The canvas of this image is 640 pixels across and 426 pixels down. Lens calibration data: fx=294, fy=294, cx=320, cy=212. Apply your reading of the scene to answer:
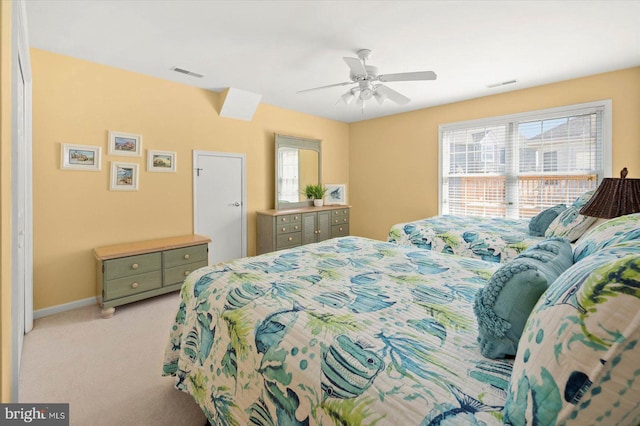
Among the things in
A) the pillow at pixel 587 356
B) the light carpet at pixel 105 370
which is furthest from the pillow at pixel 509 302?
the light carpet at pixel 105 370

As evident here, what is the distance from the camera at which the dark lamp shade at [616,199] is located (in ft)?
5.70

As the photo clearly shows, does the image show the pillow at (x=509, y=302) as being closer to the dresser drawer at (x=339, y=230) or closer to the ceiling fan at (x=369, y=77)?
the ceiling fan at (x=369, y=77)

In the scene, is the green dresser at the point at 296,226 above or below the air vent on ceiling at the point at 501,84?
below

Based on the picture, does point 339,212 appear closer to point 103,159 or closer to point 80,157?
point 103,159

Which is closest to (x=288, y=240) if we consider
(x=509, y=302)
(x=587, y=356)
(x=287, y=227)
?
(x=287, y=227)

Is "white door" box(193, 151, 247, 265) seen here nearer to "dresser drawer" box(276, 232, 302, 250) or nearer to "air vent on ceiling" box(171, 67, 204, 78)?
"dresser drawer" box(276, 232, 302, 250)

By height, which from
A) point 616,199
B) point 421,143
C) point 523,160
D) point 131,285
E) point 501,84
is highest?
point 501,84

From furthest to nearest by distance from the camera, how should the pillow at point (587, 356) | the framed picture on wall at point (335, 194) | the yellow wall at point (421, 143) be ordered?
the framed picture on wall at point (335, 194), the yellow wall at point (421, 143), the pillow at point (587, 356)

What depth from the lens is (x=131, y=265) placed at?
Answer: 9.96 feet

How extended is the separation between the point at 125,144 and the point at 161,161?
41cm

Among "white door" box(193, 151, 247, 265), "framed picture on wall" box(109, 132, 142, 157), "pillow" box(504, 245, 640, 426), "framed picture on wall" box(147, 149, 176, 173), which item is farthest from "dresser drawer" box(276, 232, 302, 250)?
"pillow" box(504, 245, 640, 426)

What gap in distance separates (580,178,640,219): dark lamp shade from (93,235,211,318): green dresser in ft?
12.0

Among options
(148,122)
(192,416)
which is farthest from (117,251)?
(192,416)

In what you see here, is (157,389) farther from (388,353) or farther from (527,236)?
(527,236)
